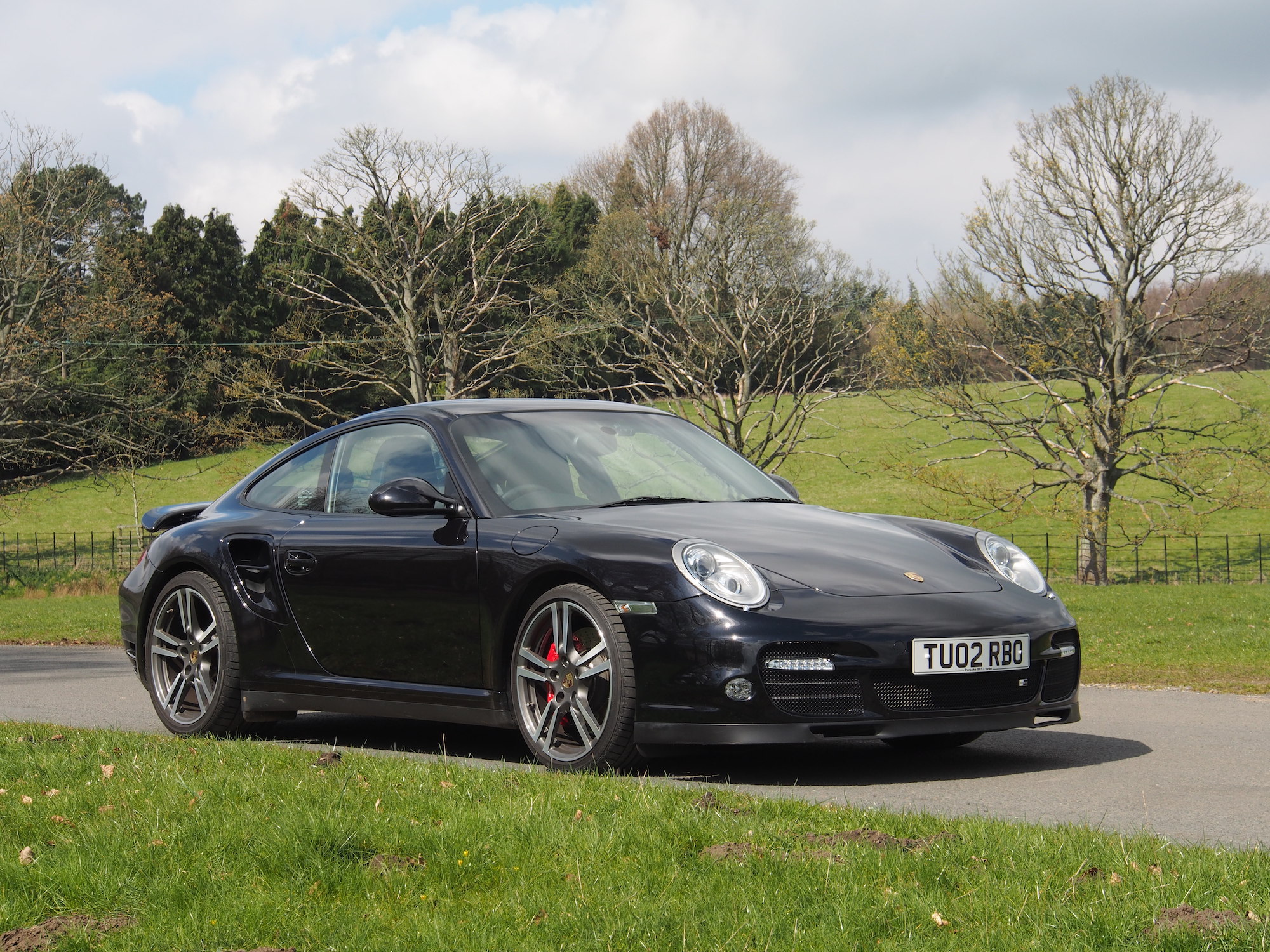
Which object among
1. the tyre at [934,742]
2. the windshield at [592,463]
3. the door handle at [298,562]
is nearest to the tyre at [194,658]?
the door handle at [298,562]

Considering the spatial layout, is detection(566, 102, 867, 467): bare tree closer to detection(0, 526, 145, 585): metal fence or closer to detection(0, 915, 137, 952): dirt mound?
detection(0, 526, 145, 585): metal fence

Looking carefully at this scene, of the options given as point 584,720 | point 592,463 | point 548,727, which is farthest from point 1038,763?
point 592,463

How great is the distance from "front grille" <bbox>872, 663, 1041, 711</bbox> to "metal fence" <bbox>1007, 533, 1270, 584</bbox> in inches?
1202

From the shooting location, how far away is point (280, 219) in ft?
222

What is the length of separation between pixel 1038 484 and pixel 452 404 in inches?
1207

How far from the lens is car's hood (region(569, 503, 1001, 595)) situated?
5.60 m

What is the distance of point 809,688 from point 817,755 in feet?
4.25

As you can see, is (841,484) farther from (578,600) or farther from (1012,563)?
(578,600)

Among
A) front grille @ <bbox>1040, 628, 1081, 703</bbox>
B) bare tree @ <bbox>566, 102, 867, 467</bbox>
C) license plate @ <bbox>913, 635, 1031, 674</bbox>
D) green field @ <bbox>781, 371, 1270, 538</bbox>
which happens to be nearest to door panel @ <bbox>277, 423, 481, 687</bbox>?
license plate @ <bbox>913, 635, 1031, 674</bbox>

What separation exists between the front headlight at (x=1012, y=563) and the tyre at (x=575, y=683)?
1818mm

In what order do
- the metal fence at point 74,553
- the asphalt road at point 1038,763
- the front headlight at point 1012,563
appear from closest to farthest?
the asphalt road at point 1038,763 → the front headlight at point 1012,563 → the metal fence at point 74,553

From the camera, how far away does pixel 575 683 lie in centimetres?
566

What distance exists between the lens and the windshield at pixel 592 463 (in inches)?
250

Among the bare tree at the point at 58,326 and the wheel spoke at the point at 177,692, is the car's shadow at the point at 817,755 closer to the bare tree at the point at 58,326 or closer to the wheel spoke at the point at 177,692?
the wheel spoke at the point at 177,692
